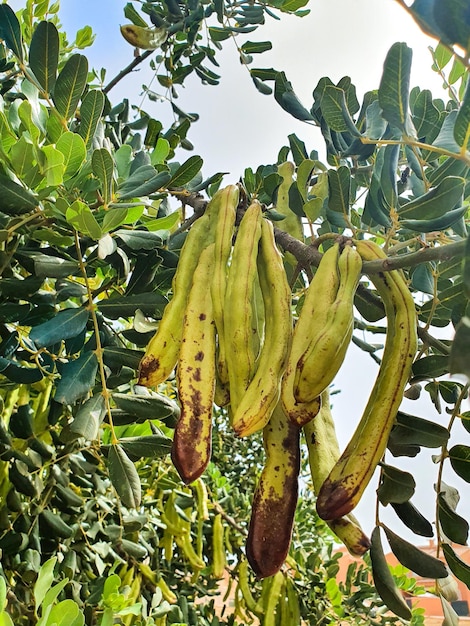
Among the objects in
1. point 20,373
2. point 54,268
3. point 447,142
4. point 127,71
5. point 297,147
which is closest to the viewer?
point 447,142

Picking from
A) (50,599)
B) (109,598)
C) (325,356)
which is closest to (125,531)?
(109,598)

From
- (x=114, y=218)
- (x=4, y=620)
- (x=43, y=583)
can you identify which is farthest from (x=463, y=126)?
(x=43, y=583)

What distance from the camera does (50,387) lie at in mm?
1708

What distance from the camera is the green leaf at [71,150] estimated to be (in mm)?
978

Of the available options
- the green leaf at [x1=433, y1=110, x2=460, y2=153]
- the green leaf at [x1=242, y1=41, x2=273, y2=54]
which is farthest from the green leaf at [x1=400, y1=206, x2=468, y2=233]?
the green leaf at [x1=242, y1=41, x2=273, y2=54]

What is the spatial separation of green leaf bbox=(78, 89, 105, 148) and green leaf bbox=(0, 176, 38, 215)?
149 mm

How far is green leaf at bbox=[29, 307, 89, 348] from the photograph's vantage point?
99 centimetres

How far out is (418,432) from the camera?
924mm

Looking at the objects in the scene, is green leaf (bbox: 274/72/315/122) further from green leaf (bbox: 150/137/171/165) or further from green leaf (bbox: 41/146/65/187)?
green leaf (bbox: 41/146/65/187)

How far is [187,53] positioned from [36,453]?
1.29 meters

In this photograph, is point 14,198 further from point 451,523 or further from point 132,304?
point 451,523

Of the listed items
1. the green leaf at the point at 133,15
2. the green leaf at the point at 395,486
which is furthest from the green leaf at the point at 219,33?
the green leaf at the point at 395,486

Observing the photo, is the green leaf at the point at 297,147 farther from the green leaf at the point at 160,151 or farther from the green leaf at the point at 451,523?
the green leaf at the point at 451,523

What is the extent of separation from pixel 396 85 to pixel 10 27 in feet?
2.43
